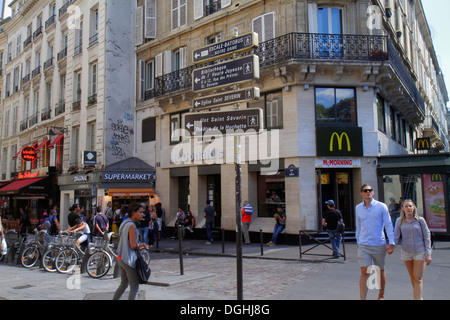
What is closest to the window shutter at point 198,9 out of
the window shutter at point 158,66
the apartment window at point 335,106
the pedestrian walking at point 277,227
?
the window shutter at point 158,66

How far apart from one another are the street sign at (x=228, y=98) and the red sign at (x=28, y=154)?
22.4 meters

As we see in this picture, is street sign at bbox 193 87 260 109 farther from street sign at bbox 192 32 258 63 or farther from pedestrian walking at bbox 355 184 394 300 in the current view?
pedestrian walking at bbox 355 184 394 300

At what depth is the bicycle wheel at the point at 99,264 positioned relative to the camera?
8.84m

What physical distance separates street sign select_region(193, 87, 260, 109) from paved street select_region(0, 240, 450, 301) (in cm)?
327

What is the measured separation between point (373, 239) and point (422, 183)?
33.3ft

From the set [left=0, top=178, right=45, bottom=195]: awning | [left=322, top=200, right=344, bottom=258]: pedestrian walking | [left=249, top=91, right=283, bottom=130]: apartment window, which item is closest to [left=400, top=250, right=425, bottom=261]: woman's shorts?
[left=322, top=200, right=344, bottom=258]: pedestrian walking

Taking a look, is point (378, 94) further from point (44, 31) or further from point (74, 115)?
point (44, 31)

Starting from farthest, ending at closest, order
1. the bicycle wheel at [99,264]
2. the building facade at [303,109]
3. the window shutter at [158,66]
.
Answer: the window shutter at [158,66] < the building facade at [303,109] < the bicycle wheel at [99,264]

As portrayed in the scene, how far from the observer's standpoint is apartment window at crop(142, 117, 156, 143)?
1973 centimetres

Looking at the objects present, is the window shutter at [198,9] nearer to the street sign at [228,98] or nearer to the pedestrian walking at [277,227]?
the pedestrian walking at [277,227]

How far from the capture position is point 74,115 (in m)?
22.8

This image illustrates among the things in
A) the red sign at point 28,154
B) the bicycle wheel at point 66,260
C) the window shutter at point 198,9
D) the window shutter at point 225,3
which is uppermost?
the window shutter at point 198,9

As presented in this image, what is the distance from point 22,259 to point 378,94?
13.8m

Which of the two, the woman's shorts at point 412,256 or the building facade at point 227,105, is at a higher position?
the building facade at point 227,105
